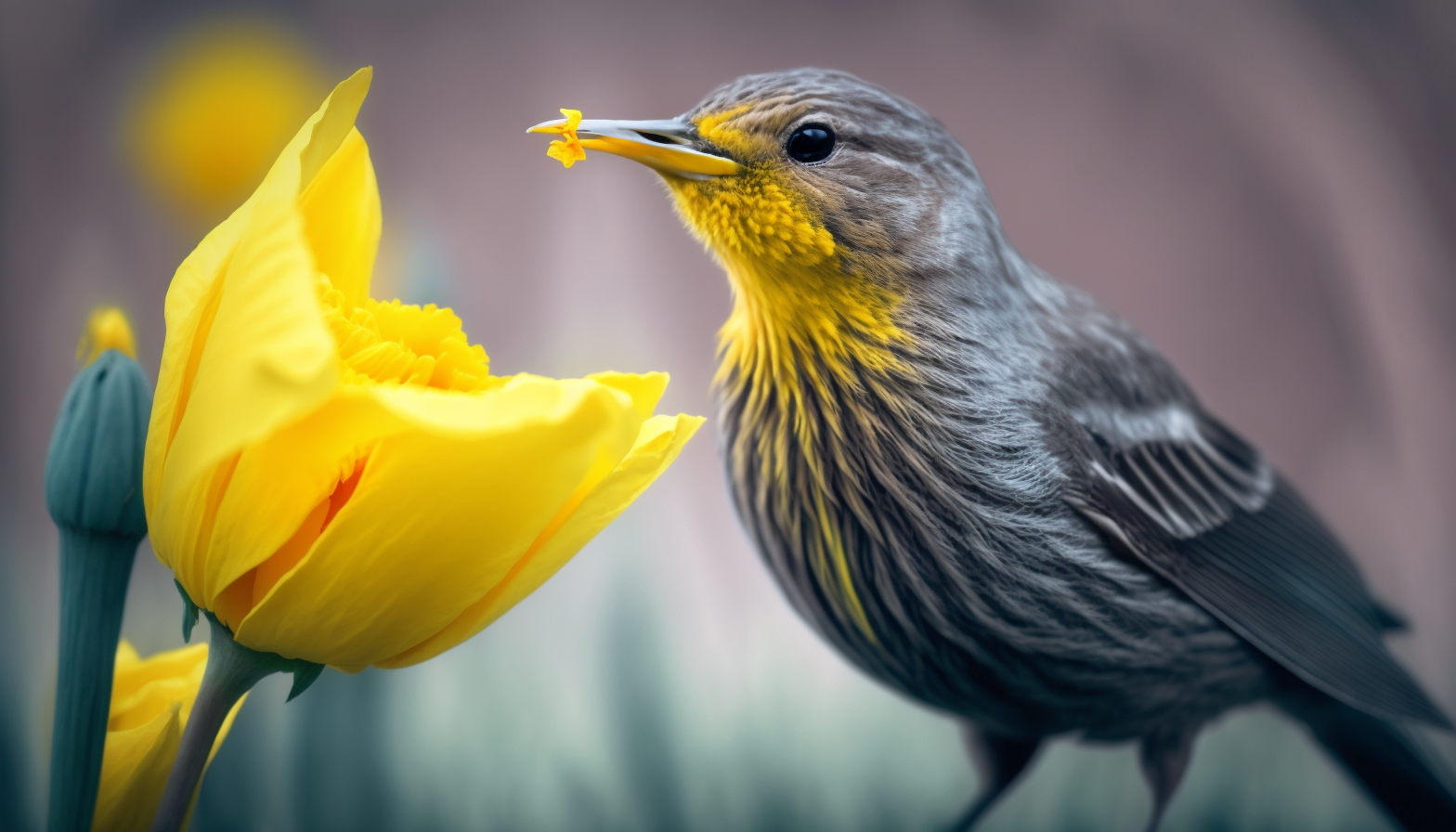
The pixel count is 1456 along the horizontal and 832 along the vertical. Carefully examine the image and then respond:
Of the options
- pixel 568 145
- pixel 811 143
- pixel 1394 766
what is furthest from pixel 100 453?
pixel 1394 766

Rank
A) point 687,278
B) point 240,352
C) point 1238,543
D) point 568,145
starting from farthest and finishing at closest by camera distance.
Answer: point 687,278
point 1238,543
point 568,145
point 240,352

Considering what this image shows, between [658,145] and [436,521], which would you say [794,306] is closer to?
[658,145]

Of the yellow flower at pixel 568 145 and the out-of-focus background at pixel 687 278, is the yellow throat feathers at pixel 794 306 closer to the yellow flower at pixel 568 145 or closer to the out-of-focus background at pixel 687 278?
the yellow flower at pixel 568 145

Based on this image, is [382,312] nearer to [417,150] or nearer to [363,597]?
[363,597]

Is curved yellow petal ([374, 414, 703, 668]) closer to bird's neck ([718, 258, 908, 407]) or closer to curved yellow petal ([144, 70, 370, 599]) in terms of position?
curved yellow petal ([144, 70, 370, 599])

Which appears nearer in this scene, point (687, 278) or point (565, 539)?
point (565, 539)

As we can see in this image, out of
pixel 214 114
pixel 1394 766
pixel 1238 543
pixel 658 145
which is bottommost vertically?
pixel 1394 766

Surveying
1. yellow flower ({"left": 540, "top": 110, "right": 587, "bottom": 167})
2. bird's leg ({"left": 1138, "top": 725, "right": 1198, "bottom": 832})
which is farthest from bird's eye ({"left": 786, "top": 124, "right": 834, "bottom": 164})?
bird's leg ({"left": 1138, "top": 725, "right": 1198, "bottom": 832})
